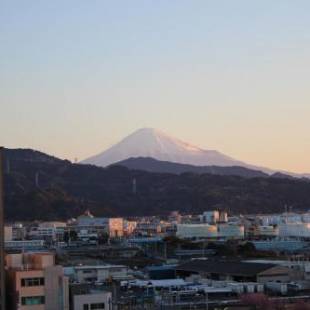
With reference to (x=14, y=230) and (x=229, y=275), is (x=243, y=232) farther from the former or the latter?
(x=229, y=275)

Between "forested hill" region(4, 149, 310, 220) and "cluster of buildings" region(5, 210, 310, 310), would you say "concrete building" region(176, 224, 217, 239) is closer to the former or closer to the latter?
"cluster of buildings" region(5, 210, 310, 310)

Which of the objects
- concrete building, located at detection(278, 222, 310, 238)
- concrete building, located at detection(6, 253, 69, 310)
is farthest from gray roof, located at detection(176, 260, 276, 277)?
concrete building, located at detection(278, 222, 310, 238)

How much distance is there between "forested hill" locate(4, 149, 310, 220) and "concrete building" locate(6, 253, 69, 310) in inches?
1316

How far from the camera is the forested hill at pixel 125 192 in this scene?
41.6m

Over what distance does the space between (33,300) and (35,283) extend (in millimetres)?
131

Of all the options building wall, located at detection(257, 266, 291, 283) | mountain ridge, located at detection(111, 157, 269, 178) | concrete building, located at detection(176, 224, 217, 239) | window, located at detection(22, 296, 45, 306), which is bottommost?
building wall, located at detection(257, 266, 291, 283)

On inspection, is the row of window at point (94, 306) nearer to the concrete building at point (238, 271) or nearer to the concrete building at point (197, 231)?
the concrete building at point (238, 271)

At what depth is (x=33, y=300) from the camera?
6.08 meters

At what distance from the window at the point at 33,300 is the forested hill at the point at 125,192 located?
33591 mm

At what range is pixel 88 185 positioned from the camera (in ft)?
170

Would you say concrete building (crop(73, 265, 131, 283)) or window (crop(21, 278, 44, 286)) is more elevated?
window (crop(21, 278, 44, 286))

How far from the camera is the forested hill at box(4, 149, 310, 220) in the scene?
41.6 meters

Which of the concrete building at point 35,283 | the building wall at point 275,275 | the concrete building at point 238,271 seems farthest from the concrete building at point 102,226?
the concrete building at point 35,283

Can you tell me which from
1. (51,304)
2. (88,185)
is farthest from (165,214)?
(51,304)
